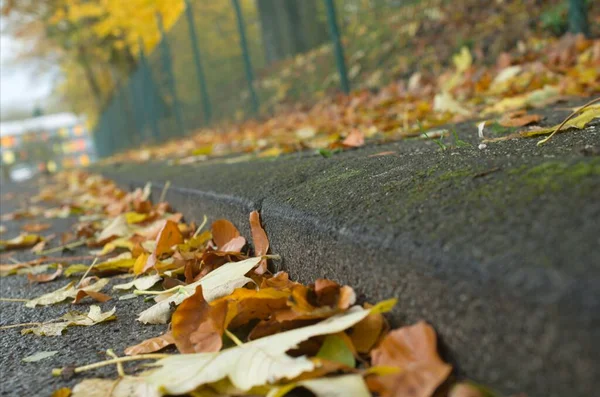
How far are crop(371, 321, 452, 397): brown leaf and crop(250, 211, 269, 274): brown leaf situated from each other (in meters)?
0.57

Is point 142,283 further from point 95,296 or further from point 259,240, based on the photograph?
point 259,240

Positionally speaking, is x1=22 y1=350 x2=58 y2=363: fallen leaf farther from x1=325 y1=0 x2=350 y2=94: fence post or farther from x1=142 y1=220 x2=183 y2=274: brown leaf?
x1=325 y1=0 x2=350 y2=94: fence post

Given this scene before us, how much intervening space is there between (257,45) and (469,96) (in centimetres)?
1004

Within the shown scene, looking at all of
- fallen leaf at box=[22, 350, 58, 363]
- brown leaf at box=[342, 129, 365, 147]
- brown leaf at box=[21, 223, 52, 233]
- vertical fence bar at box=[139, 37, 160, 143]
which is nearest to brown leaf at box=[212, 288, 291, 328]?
fallen leaf at box=[22, 350, 58, 363]

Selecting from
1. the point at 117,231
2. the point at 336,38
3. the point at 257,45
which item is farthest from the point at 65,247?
the point at 257,45

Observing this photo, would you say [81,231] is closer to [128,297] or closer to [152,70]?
[128,297]

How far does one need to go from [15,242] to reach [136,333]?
1.79 meters

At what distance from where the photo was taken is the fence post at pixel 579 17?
3822mm

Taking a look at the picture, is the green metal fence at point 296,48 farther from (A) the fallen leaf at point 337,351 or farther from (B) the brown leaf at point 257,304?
(A) the fallen leaf at point 337,351

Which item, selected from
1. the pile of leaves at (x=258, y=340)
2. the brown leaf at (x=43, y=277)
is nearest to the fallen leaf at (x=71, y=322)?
the pile of leaves at (x=258, y=340)

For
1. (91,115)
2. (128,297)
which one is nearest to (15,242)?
(128,297)

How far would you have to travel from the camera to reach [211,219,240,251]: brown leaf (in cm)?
150

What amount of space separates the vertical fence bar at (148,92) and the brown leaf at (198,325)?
13002 mm

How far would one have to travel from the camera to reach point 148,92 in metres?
13.9
